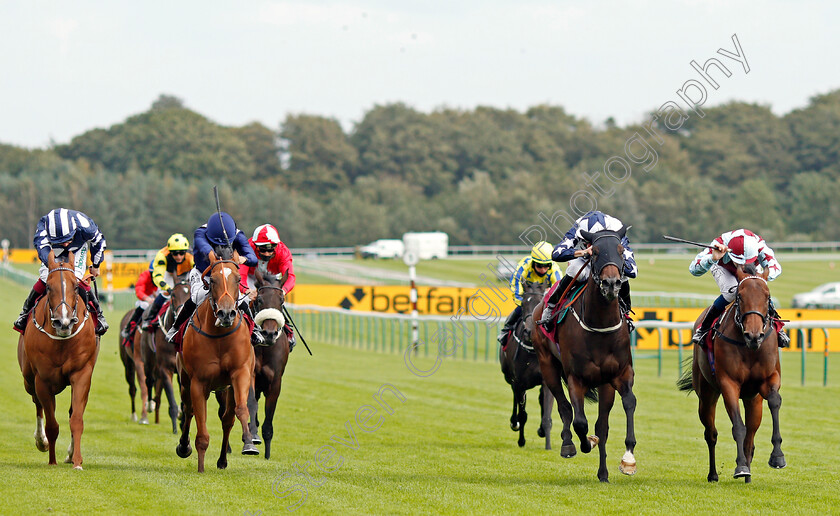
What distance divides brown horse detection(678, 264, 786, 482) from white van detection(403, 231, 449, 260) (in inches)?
1624

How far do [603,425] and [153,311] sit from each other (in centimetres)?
577

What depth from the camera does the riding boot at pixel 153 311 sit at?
457 inches

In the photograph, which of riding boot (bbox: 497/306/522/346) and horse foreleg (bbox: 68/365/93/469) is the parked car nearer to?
riding boot (bbox: 497/306/522/346)

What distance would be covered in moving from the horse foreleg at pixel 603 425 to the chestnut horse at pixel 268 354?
2703mm

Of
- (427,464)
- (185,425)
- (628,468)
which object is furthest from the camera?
(427,464)

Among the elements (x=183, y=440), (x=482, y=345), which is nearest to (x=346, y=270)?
(x=482, y=345)

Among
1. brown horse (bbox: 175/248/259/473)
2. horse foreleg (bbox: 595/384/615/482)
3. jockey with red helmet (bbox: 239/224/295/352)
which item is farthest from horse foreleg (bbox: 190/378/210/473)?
horse foreleg (bbox: 595/384/615/482)

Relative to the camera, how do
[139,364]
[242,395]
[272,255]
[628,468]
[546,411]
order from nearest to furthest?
1. [628,468]
2. [242,395]
3. [272,255]
4. [546,411]
5. [139,364]

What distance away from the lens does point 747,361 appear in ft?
25.9

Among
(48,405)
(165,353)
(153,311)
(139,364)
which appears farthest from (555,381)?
(139,364)

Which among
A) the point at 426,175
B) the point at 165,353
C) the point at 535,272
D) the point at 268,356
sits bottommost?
the point at 165,353

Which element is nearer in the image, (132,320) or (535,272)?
(535,272)

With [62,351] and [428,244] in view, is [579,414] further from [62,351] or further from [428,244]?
[428,244]

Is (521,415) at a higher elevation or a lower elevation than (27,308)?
lower
